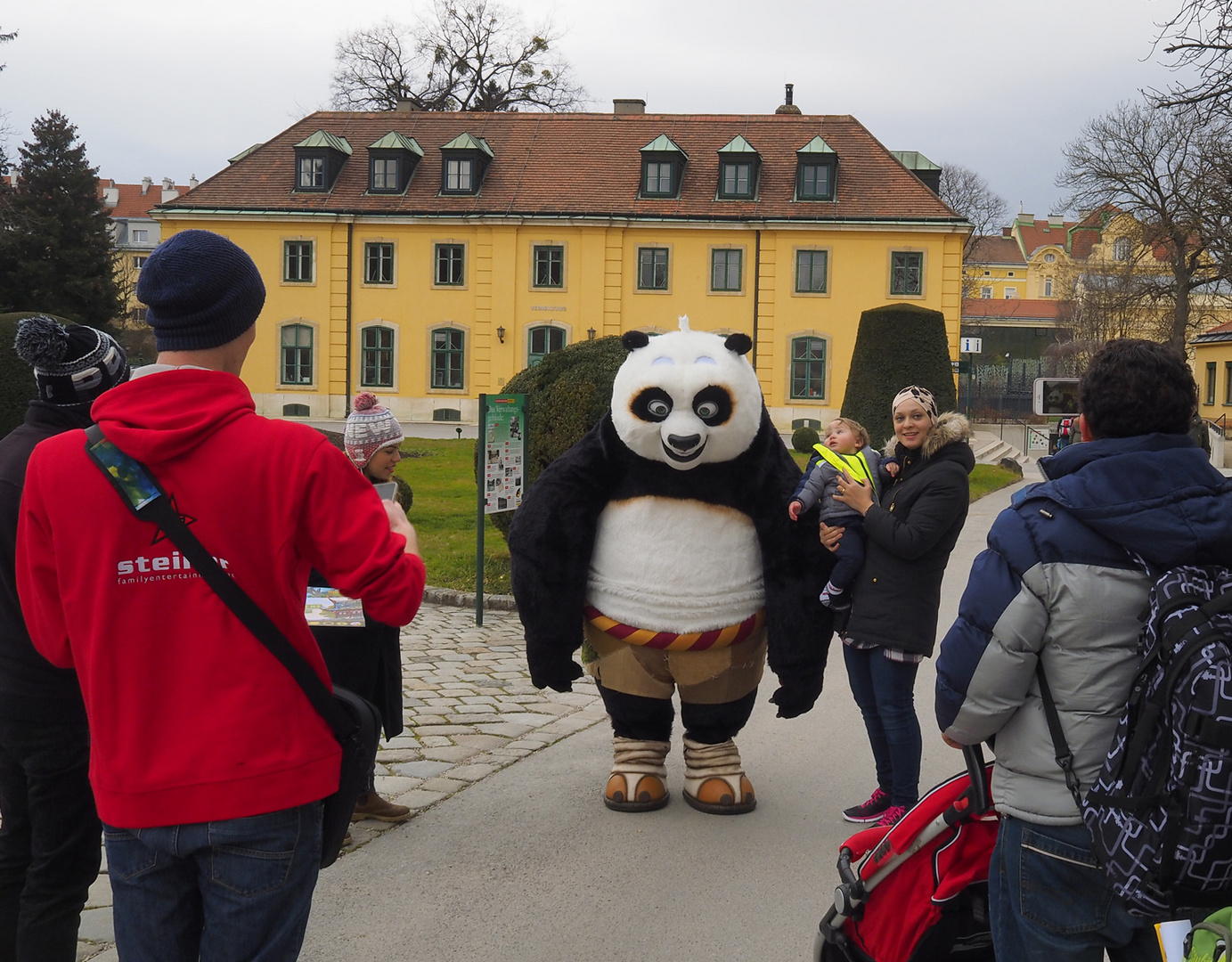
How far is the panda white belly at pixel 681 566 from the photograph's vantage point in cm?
500

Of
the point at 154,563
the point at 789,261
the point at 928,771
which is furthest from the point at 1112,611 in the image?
the point at 789,261

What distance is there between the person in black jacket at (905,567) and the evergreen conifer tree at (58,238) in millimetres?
Result: 36996

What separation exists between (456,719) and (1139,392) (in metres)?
5.00

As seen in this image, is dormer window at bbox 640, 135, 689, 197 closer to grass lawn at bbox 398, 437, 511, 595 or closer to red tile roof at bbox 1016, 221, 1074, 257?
grass lawn at bbox 398, 437, 511, 595

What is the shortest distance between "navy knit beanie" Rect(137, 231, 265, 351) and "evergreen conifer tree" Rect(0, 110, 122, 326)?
38085mm

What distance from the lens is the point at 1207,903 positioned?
246 centimetres

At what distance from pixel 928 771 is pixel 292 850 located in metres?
4.52

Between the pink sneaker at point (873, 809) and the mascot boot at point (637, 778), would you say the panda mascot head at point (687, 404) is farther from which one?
the pink sneaker at point (873, 809)

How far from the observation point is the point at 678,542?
5000 millimetres

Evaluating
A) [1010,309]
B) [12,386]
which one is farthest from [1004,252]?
[12,386]

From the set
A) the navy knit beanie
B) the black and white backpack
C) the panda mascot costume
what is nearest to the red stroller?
the black and white backpack

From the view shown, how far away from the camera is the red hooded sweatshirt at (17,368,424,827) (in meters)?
2.23

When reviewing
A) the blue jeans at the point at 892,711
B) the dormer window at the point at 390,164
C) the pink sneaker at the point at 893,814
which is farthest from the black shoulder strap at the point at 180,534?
the dormer window at the point at 390,164

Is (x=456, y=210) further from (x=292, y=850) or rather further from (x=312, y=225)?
(x=292, y=850)
